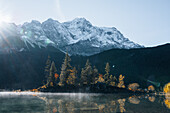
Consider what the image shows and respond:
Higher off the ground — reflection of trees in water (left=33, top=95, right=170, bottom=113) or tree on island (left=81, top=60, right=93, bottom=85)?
tree on island (left=81, top=60, right=93, bottom=85)

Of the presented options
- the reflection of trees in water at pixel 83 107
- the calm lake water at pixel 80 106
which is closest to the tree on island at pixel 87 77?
the calm lake water at pixel 80 106

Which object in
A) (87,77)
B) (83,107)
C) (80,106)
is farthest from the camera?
(87,77)

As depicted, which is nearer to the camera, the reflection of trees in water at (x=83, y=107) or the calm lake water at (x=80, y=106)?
the reflection of trees in water at (x=83, y=107)

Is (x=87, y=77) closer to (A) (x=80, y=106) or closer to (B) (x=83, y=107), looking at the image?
(A) (x=80, y=106)

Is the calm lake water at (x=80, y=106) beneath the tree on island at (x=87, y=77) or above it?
beneath

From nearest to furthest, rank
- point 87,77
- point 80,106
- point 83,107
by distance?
point 83,107 → point 80,106 → point 87,77

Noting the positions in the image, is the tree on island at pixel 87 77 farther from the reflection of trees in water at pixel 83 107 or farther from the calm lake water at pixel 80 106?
the reflection of trees in water at pixel 83 107

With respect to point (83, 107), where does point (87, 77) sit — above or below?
above

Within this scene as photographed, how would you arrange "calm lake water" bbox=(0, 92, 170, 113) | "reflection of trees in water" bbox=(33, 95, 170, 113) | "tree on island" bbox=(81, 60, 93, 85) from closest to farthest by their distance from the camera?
1. "reflection of trees in water" bbox=(33, 95, 170, 113)
2. "calm lake water" bbox=(0, 92, 170, 113)
3. "tree on island" bbox=(81, 60, 93, 85)

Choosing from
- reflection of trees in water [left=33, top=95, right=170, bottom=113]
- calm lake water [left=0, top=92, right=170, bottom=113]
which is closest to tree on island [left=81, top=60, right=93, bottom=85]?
calm lake water [left=0, top=92, right=170, bottom=113]

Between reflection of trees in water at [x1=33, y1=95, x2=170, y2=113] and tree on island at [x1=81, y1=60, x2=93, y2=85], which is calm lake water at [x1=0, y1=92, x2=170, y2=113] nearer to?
reflection of trees in water at [x1=33, y1=95, x2=170, y2=113]

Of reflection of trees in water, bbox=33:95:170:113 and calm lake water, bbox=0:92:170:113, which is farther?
calm lake water, bbox=0:92:170:113

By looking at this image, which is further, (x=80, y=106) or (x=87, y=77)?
(x=87, y=77)

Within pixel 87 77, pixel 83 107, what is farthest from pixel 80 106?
pixel 87 77
